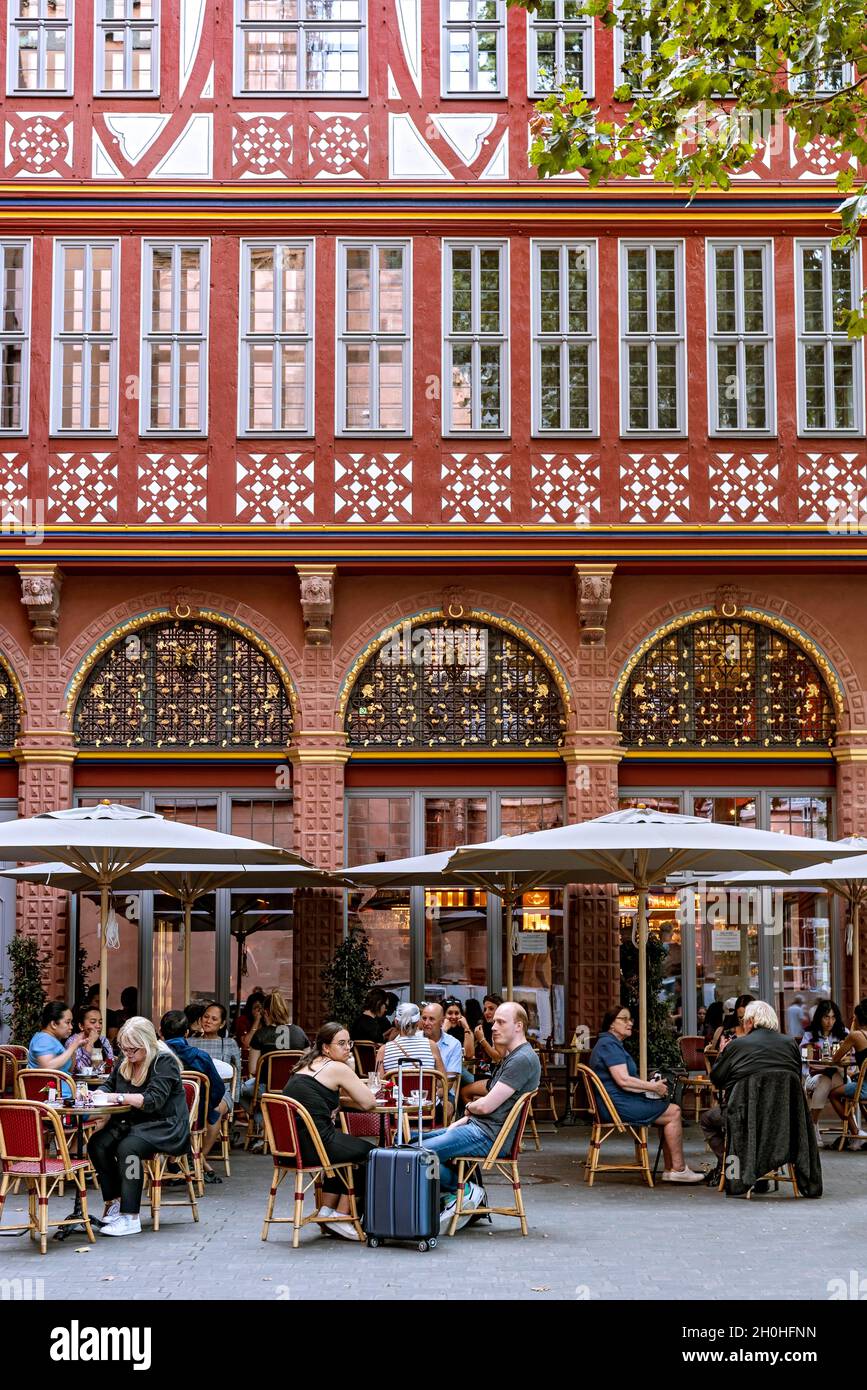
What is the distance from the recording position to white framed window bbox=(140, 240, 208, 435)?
19453 mm

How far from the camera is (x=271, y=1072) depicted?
1472 cm

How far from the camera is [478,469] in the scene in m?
19.3

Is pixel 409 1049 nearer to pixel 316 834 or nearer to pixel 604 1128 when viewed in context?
pixel 604 1128

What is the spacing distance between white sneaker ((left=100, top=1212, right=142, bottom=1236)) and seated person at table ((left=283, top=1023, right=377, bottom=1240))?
43.3 inches

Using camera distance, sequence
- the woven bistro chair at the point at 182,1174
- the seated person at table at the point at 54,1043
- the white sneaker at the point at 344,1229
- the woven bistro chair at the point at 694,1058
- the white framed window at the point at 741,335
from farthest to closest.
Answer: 1. the white framed window at the point at 741,335
2. the woven bistro chair at the point at 694,1058
3. the seated person at table at the point at 54,1043
4. the woven bistro chair at the point at 182,1174
5. the white sneaker at the point at 344,1229

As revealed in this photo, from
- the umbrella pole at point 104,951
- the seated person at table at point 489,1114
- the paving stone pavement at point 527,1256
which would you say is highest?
the umbrella pole at point 104,951

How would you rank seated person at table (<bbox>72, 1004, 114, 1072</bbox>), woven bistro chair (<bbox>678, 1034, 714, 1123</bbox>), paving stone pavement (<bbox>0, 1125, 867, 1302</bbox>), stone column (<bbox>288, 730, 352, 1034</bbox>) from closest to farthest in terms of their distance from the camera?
paving stone pavement (<bbox>0, 1125, 867, 1302</bbox>) → seated person at table (<bbox>72, 1004, 114, 1072</bbox>) → woven bistro chair (<bbox>678, 1034, 714, 1123</bbox>) → stone column (<bbox>288, 730, 352, 1034</bbox>)

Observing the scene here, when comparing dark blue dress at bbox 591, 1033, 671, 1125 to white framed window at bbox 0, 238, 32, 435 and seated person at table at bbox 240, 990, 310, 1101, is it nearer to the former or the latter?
seated person at table at bbox 240, 990, 310, 1101

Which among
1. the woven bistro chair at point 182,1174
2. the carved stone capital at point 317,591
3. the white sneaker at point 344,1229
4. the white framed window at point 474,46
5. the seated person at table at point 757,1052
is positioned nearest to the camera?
the white sneaker at point 344,1229

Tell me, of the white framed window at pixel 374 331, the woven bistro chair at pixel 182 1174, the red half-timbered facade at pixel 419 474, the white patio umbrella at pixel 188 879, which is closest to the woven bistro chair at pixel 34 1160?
the woven bistro chair at pixel 182 1174

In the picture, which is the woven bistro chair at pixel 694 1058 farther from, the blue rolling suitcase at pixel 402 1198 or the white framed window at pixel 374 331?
the blue rolling suitcase at pixel 402 1198

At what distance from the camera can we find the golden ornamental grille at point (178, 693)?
19500 mm

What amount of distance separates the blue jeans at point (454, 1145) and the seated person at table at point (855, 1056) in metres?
5.49

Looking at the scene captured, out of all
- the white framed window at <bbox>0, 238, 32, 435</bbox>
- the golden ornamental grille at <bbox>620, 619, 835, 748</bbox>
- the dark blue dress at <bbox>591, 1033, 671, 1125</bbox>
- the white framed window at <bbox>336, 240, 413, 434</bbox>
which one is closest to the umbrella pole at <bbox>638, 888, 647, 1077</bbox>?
the dark blue dress at <bbox>591, 1033, 671, 1125</bbox>
